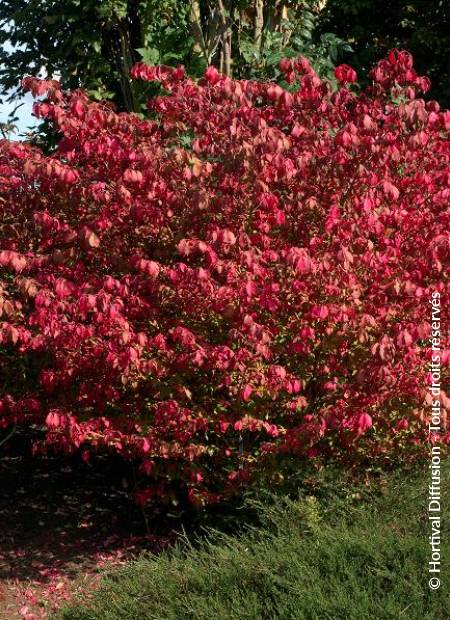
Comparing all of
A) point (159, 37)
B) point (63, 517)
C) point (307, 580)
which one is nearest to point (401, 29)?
point (159, 37)

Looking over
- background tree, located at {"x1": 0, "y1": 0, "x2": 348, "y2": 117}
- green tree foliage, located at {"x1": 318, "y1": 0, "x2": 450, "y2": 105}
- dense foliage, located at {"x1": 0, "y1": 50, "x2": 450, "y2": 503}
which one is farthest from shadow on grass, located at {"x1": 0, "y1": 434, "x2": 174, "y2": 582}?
green tree foliage, located at {"x1": 318, "y1": 0, "x2": 450, "y2": 105}

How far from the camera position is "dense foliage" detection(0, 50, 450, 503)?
16.4 ft

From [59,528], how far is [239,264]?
296cm

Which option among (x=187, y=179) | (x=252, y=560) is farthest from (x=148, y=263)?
(x=252, y=560)

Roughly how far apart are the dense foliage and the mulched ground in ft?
3.21

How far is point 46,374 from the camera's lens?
546 centimetres

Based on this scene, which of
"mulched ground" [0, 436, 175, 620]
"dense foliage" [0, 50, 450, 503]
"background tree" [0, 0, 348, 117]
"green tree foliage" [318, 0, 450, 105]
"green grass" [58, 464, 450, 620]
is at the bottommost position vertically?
"mulched ground" [0, 436, 175, 620]

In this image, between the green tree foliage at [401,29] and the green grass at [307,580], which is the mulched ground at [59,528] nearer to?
the green grass at [307,580]

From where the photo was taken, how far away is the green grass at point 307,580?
360 centimetres

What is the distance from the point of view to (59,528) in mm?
6887

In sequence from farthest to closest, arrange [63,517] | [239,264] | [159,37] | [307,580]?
[159,37]
[63,517]
[239,264]
[307,580]

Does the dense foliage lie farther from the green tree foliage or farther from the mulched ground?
the green tree foliage

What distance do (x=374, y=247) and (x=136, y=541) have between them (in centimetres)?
287

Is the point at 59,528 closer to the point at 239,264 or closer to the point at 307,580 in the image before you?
the point at 239,264
